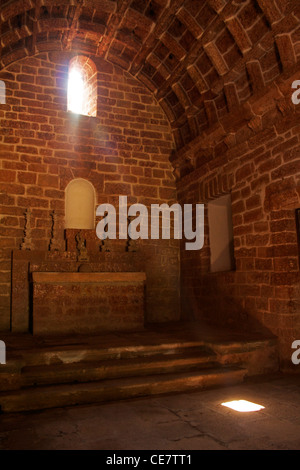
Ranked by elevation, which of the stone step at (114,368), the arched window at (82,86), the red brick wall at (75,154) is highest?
the arched window at (82,86)

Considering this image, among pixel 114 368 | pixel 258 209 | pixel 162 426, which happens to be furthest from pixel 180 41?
pixel 162 426

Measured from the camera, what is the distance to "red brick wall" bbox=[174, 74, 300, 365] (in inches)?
208

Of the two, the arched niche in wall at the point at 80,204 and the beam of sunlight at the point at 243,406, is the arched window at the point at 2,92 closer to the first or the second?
the arched niche in wall at the point at 80,204

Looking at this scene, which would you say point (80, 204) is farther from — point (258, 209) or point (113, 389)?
point (113, 389)

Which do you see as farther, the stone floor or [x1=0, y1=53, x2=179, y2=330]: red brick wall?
[x1=0, y1=53, x2=179, y2=330]: red brick wall

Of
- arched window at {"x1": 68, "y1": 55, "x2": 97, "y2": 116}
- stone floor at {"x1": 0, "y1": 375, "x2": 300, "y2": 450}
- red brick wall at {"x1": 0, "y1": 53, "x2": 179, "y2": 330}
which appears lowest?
stone floor at {"x1": 0, "y1": 375, "x2": 300, "y2": 450}

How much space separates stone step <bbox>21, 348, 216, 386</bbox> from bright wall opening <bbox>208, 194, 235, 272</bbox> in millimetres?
2653

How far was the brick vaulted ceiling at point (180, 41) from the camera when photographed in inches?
216

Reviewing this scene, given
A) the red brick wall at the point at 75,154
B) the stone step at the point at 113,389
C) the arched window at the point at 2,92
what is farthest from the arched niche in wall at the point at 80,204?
the stone step at the point at 113,389

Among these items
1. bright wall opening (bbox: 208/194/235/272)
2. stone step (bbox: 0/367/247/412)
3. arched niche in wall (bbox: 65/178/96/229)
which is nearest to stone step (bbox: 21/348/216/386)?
stone step (bbox: 0/367/247/412)

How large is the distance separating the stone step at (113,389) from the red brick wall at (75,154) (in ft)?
10.8

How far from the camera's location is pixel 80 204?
7.80 meters

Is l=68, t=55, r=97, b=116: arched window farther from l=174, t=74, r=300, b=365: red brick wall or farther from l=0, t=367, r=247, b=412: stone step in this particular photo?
l=0, t=367, r=247, b=412: stone step

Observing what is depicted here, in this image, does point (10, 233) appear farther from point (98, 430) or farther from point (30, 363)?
point (98, 430)
